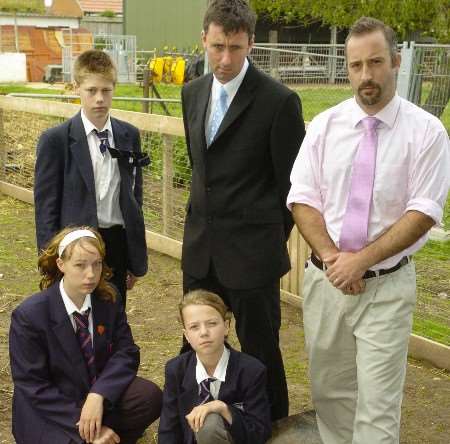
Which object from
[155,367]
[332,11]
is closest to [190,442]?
[155,367]

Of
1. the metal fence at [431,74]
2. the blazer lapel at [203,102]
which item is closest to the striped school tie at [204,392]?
the blazer lapel at [203,102]

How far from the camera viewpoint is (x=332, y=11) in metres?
10.3

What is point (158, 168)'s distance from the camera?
7.30 meters

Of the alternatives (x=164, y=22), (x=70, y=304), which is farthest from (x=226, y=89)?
(x=164, y=22)

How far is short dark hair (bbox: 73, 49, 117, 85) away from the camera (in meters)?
3.76

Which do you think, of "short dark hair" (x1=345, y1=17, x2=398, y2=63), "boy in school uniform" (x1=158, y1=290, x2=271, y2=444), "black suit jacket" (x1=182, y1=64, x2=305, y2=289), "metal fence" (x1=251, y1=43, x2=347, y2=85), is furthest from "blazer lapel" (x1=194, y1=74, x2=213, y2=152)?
"metal fence" (x1=251, y1=43, x2=347, y2=85)

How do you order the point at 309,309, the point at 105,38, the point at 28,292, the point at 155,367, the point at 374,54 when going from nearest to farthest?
the point at 374,54 → the point at 309,309 → the point at 155,367 → the point at 28,292 → the point at 105,38

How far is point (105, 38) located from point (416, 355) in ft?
94.8

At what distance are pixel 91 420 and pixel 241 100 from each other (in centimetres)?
147

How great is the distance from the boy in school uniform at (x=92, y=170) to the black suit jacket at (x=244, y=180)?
1.29 ft

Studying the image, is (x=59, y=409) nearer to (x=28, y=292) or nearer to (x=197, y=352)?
(x=197, y=352)

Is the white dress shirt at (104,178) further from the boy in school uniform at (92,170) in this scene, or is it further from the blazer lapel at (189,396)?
the blazer lapel at (189,396)

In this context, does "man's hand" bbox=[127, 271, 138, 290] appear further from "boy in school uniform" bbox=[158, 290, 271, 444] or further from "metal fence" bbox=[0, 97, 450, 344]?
"metal fence" bbox=[0, 97, 450, 344]

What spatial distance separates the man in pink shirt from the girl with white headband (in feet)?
3.11
